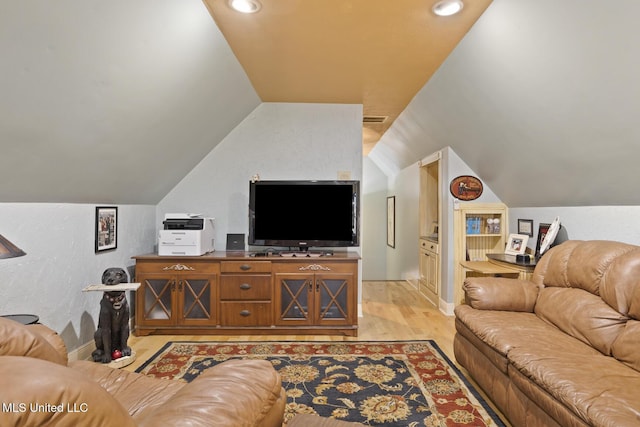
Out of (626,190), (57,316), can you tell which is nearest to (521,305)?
(626,190)

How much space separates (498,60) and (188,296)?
3.42 m

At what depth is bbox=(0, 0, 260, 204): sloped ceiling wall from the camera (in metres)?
1.62

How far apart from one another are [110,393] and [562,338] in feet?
8.03

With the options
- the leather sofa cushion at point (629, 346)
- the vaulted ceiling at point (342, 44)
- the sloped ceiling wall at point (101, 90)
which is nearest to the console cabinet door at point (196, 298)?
the sloped ceiling wall at point (101, 90)

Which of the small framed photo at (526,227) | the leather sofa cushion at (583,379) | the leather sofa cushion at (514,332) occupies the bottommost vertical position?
the leather sofa cushion at (583,379)

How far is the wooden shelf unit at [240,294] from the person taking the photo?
3.47 metres

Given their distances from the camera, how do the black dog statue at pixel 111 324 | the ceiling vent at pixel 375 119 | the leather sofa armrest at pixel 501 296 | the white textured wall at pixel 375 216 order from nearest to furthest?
the leather sofa armrest at pixel 501 296 < the black dog statue at pixel 111 324 < the ceiling vent at pixel 375 119 < the white textured wall at pixel 375 216

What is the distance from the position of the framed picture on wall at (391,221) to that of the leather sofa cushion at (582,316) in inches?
167

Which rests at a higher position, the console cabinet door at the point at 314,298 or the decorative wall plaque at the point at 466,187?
the decorative wall plaque at the point at 466,187

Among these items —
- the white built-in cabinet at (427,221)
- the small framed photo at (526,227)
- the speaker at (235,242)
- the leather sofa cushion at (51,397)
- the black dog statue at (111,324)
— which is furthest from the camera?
the white built-in cabinet at (427,221)

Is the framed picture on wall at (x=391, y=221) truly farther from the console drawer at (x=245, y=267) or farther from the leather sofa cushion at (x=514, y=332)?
the leather sofa cushion at (x=514, y=332)

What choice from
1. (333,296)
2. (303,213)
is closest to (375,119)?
(303,213)

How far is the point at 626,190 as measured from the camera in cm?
243

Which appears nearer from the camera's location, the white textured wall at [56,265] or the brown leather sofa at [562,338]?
the brown leather sofa at [562,338]
